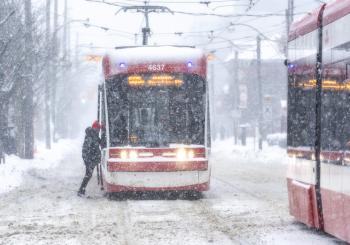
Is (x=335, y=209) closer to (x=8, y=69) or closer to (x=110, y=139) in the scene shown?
(x=110, y=139)

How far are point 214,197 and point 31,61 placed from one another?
43.7ft

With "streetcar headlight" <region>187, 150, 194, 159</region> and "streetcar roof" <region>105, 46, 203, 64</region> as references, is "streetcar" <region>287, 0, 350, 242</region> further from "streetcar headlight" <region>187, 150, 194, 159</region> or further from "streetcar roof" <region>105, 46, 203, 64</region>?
"streetcar roof" <region>105, 46, 203, 64</region>

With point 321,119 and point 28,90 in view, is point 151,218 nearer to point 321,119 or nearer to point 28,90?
point 321,119

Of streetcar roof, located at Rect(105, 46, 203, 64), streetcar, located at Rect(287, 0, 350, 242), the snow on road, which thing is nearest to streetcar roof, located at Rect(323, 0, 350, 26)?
streetcar, located at Rect(287, 0, 350, 242)

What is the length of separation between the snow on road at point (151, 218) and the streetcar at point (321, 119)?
60 cm

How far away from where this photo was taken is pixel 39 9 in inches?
1243

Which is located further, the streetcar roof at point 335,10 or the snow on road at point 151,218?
the snow on road at point 151,218

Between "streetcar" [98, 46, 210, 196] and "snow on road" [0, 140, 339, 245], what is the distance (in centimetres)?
46

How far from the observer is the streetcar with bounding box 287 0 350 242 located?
28.7 ft

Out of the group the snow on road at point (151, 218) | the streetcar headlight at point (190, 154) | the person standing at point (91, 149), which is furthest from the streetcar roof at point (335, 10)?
the person standing at point (91, 149)

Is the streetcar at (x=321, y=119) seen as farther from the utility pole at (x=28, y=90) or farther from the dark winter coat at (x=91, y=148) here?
the utility pole at (x=28, y=90)

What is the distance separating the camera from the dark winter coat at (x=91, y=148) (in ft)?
55.2

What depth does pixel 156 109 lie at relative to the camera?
1622cm

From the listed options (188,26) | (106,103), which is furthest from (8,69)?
(188,26)
